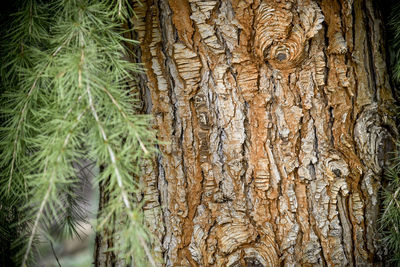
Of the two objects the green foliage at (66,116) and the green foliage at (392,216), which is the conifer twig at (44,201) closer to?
the green foliage at (66,116)

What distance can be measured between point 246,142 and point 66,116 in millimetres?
536

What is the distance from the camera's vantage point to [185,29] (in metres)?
1.03

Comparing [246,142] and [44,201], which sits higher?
[246,142]

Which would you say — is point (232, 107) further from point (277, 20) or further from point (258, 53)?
point (277, 20)

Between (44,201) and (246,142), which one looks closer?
(44,201)

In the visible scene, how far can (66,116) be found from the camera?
2.53ft

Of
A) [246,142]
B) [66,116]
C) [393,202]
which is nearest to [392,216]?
[393,202]

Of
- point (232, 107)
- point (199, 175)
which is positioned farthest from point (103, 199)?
point (232, 107)

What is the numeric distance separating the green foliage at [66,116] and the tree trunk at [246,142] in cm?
17

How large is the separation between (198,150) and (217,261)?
348mm

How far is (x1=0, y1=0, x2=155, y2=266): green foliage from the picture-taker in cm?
75

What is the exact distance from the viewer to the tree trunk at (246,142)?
3.39ft

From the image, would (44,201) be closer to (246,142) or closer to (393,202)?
(246,142)

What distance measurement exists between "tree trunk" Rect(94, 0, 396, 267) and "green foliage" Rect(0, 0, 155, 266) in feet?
0.57
